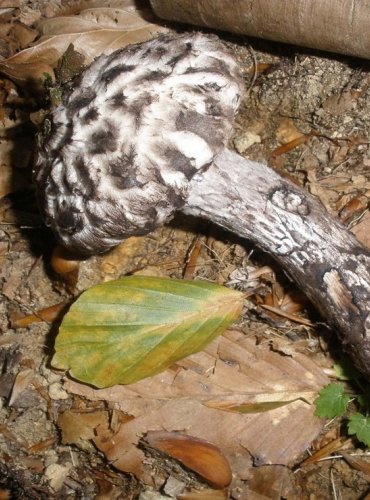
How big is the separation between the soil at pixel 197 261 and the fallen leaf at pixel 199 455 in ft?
0.31

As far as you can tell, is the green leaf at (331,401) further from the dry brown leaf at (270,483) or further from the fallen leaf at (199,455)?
the fallen leaf at (199,455)

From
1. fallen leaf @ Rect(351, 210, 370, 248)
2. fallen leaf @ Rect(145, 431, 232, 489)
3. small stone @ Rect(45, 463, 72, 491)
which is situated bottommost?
small stone @ Rect(45, 463, 72, 491)

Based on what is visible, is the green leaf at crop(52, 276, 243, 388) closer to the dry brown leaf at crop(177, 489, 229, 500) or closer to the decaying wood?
the dry brown leaf at crop(177, 489, 229, 500)

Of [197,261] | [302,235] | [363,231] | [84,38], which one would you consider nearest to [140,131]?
[302,235]

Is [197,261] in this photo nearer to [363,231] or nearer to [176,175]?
[363,231]

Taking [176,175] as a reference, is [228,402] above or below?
below

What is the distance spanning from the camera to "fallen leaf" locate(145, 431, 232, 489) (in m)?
2.70

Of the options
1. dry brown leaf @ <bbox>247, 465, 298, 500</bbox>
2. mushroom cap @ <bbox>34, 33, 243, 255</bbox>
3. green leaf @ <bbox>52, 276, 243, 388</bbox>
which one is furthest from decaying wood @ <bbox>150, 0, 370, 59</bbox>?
dry brown leaf @ <bbox>247, 465, 298, 500</bbox>

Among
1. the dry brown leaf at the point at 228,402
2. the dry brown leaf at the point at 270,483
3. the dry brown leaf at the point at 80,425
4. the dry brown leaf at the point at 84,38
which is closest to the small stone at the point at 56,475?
the dry brown leaf at the point at 80,425

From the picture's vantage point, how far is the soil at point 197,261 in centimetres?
286

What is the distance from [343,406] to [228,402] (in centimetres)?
50

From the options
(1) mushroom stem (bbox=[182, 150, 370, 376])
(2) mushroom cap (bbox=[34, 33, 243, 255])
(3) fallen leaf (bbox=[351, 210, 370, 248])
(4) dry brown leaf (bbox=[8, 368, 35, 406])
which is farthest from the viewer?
(4) dry brown leaf (bbox=[8, 368, 35, 406])

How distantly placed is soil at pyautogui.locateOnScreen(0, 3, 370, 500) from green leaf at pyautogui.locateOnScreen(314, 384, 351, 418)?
0.13m

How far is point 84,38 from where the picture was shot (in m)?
3.26
